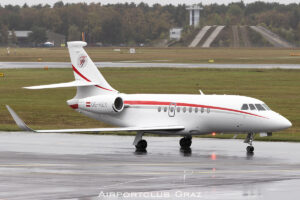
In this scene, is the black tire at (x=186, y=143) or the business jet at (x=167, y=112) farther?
the black tire at (x=186, y=143)

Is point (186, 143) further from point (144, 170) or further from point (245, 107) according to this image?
point (144, 170)

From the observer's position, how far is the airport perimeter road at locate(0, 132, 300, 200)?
2262 centimetres

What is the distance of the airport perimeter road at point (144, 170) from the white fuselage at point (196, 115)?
118cm

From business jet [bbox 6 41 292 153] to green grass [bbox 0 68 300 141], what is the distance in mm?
6676

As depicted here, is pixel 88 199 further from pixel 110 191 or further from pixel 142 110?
pixel 142 110

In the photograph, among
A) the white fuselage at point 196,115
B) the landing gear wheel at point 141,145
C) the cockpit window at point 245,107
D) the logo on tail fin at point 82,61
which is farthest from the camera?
the logo on tail fin at point 82,61

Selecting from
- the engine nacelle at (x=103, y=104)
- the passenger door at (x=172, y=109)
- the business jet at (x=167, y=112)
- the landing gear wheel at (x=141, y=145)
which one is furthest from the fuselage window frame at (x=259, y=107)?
the engine nacelle at (x=103, y=104)

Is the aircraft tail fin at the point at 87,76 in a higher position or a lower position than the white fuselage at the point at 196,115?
higher

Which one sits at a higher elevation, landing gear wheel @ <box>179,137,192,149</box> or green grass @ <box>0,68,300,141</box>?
landing gear wheel @ <box>179,137,192,149</box>

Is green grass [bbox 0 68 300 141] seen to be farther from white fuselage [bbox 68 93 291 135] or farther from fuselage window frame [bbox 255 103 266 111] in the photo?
white fuselage [bbox 68 93 291 135]

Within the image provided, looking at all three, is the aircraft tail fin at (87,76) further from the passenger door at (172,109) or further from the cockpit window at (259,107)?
the cockpit window at (259,107)

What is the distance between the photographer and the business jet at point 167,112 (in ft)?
108

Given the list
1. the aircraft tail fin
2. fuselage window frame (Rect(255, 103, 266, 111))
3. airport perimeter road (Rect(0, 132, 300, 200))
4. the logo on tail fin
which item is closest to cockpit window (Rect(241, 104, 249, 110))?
fuselage window frame (Rect(255, 103, 266, 111))

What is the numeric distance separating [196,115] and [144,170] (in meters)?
6.83
